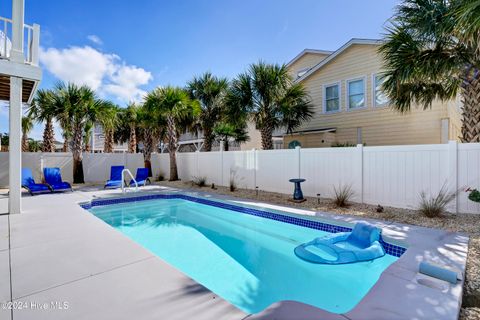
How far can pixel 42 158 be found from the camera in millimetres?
13594

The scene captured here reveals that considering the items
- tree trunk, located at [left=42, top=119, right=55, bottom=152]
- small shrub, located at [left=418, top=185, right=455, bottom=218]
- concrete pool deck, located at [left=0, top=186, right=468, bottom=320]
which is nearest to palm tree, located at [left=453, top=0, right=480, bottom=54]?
small shrub, located at [left=418, top=185, right=455, bottom=218]

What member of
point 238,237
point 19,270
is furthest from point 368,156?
point 19,270

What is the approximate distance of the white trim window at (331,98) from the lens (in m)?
13.3

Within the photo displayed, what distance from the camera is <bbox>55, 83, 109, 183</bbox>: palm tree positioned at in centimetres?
1253

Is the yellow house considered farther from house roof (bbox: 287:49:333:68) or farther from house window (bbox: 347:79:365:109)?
house roof (bbox: 287:49:333:68)

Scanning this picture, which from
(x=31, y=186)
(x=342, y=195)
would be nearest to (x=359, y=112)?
(x=342, y=195)

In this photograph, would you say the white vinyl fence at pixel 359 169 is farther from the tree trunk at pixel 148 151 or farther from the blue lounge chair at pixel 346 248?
the tree trunk at pixel 148 151

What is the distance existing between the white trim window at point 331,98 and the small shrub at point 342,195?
21.0 ft

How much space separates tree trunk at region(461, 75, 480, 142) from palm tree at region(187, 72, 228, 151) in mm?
11071

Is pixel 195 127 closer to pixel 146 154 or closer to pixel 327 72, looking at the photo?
pixel 146 154

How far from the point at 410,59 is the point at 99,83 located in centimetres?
1463

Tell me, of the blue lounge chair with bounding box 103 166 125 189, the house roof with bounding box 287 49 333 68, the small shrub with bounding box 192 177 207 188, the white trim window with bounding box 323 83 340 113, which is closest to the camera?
the blue lounge chair with bounding box 103 166 125 189

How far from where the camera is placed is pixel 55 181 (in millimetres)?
11031

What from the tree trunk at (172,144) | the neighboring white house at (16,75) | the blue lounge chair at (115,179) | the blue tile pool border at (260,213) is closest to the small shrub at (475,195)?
the blue tile pool border at (260,213)
